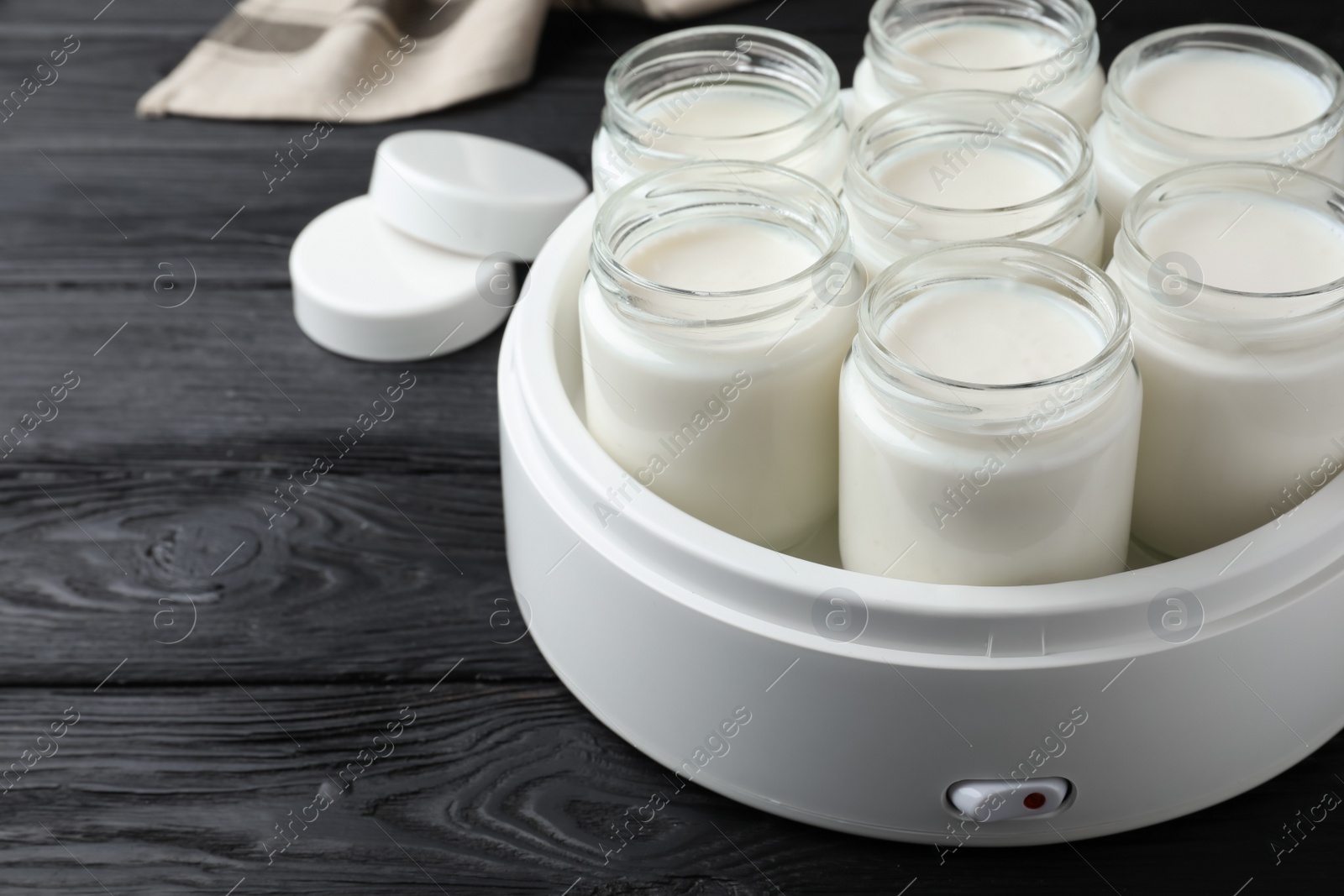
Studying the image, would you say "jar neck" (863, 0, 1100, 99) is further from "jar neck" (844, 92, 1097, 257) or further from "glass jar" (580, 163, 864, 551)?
"glass jar" (580, 163, 864, 551)

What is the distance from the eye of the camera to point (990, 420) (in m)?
0.62

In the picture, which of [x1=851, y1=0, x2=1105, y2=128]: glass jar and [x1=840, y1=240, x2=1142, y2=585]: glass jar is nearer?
[x1=840, y1=240, x2=1142, y2=585]: glass jar

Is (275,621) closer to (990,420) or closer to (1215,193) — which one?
(990,420)

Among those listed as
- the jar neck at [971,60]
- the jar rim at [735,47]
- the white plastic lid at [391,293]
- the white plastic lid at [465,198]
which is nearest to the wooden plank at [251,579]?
the white plastic lid at [391,293]

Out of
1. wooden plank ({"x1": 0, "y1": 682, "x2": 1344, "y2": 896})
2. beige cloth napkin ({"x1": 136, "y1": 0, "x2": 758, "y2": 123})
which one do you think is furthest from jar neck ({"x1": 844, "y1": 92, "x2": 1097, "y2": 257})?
beige cloth napkin ({"x1": 136, "y1": 0, "x2": 758, "y2": 123})

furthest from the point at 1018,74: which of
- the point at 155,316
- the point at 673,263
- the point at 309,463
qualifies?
the point at 155,316

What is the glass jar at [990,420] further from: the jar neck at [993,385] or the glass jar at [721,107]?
the glass jar at [721,107]

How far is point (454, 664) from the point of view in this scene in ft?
2.82

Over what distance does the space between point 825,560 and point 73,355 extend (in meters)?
0.69

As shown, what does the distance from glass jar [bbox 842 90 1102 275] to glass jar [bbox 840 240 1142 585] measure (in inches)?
1.5

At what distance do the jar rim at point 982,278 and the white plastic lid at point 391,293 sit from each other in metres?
0.51

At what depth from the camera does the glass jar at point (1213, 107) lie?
76cm

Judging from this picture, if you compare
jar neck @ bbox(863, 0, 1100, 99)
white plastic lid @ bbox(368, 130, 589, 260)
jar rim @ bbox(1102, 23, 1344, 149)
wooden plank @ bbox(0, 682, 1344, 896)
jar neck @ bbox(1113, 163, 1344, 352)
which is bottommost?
wooden plank @ bbox(0, 682, 1344, 896)

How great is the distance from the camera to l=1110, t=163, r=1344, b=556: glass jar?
0.66 metres
